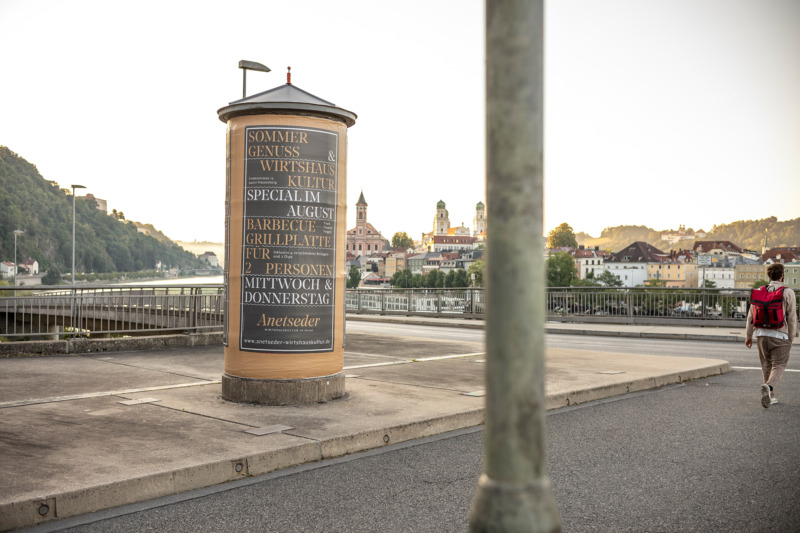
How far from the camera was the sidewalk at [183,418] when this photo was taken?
190 inches

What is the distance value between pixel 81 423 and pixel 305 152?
3541 mm

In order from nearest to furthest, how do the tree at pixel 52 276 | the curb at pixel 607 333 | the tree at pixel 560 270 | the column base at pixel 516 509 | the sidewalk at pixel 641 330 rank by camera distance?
1. the column base at pixel 516 509
2. the curb at pixel 607 333
3. the sidewalk at pixel 641 330
4. the tree at pixel 52 276
5. the tree at pixel 560 270

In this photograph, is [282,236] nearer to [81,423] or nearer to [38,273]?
[81,423]

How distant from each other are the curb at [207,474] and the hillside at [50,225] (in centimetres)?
13898

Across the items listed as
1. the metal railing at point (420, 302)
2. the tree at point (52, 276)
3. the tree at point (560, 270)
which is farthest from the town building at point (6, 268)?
the tree at point (560, 270)

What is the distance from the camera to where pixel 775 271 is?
28.6 feet

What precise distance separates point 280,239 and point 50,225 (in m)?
162

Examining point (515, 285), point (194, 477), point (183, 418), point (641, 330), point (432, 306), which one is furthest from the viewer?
point (432, 306)

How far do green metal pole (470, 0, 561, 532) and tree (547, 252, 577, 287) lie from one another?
177 m

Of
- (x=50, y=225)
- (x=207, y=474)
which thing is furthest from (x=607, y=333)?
(x=50, y=225)

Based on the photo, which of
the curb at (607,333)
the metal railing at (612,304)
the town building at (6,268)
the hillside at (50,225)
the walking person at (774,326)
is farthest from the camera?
the hillside at (50,225)

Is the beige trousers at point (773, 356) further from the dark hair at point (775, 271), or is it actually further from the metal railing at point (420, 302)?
the metal railing at point (420, 302)

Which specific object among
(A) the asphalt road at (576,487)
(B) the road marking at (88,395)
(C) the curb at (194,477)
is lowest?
(A) the asphalt road at (576,487)

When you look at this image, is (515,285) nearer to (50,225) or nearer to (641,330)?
(641,330)
